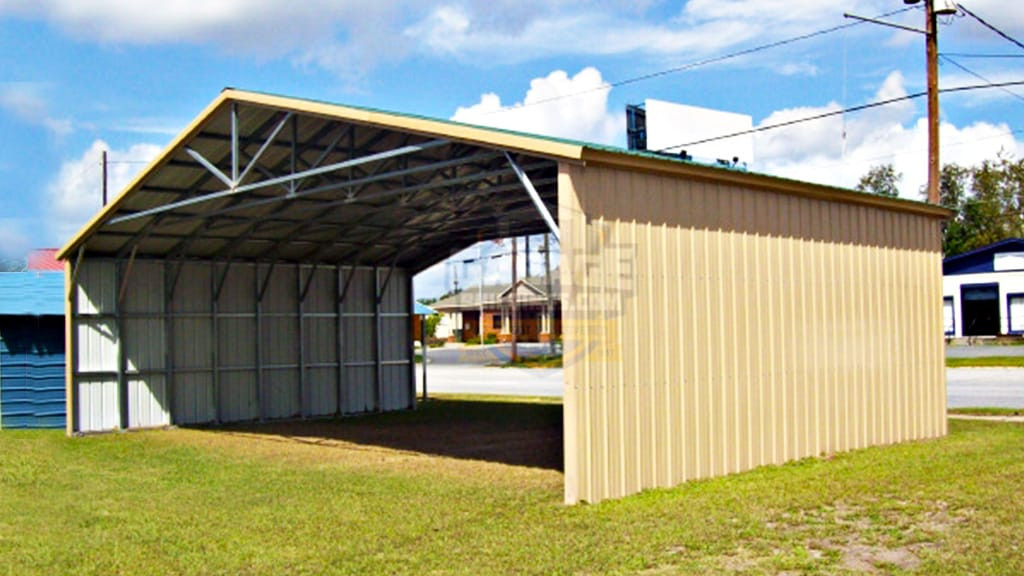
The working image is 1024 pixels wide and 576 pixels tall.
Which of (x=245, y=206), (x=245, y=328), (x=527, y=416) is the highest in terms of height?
(x=245, y=206)

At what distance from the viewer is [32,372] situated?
770 inches

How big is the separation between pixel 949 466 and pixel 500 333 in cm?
6370

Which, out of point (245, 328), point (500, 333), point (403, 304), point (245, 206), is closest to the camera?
point (245, 206)

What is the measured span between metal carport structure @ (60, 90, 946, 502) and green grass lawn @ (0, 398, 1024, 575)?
2.25 ft

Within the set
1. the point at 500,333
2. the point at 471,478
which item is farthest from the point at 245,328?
the point at 500,333

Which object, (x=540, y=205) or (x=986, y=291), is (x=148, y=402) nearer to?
(x=540, y=205)

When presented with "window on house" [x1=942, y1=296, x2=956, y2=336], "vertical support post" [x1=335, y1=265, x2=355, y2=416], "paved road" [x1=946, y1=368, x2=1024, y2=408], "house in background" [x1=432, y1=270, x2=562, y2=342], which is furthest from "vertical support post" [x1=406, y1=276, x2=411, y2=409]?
"house in background" [x1=432, y1=270, x2=562, y2=342]

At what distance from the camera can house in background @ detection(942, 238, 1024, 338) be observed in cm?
4603

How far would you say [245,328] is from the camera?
807 inches

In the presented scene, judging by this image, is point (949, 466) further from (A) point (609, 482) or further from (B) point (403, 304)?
(B) point (403, 304)

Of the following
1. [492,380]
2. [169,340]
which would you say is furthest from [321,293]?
[492,380]

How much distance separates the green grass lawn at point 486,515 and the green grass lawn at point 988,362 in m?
17.3

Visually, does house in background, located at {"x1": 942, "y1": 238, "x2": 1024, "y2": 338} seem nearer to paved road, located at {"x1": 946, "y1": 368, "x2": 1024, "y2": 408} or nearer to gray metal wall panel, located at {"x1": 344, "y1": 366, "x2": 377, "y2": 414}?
paved road, located at {"x1": 946, "y1": 368, "x2": 1024, "y2": 408}

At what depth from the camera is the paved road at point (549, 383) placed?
21.5m
